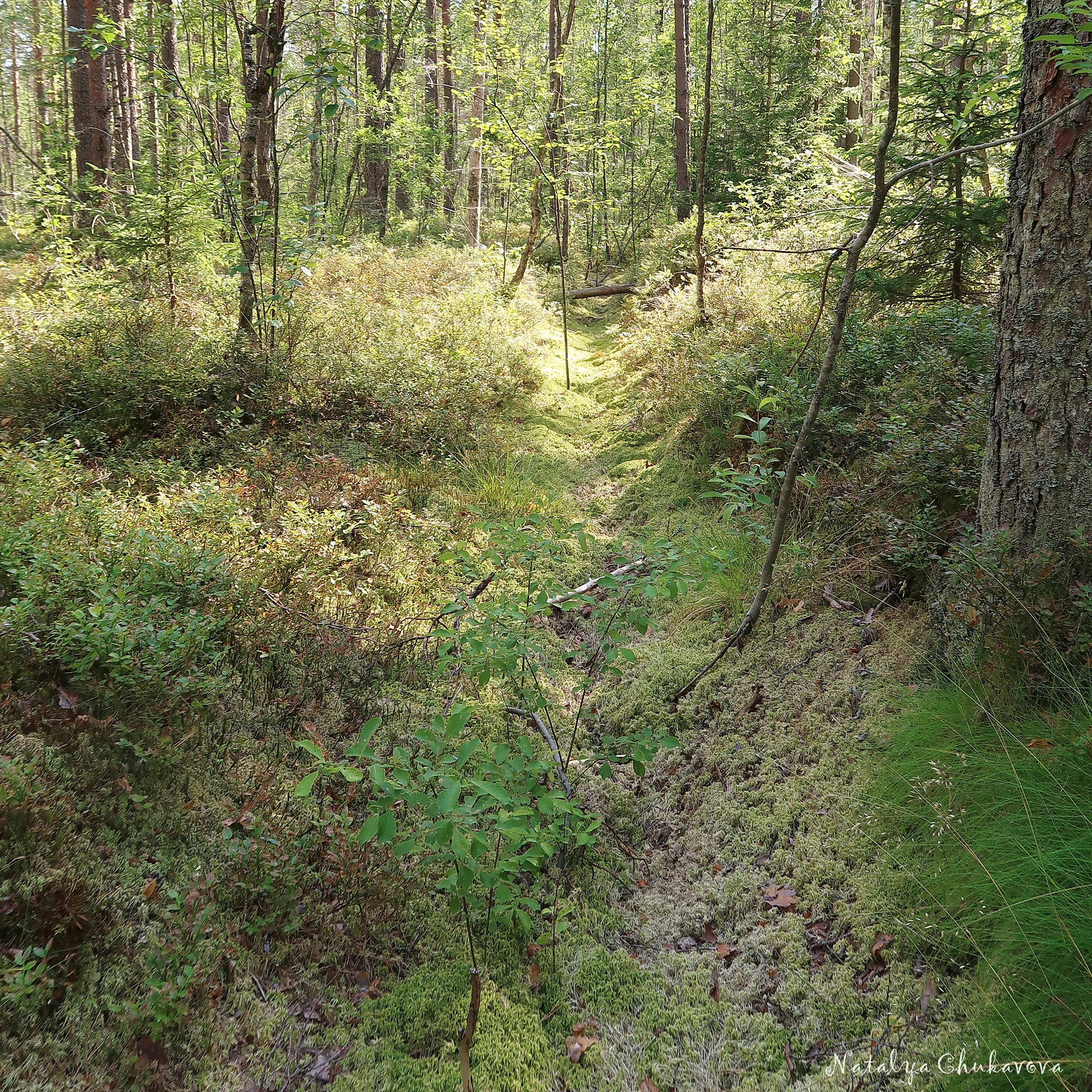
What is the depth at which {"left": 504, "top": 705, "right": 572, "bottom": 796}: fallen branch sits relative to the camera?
3387mm

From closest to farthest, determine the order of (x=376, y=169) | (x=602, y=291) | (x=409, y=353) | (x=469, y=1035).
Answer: (x=469, y=1035), (x=409, y=353), (x=602, y=291), (x=376, y=169)

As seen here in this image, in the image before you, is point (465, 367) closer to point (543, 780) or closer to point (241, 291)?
point (241, 291)

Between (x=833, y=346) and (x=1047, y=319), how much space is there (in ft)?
3.02

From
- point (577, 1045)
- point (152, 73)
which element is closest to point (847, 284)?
point (577, 1045)

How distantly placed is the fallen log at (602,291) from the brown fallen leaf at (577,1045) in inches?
631

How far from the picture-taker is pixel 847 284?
352 centimetres

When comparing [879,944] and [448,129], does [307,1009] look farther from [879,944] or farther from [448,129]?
[448,129]

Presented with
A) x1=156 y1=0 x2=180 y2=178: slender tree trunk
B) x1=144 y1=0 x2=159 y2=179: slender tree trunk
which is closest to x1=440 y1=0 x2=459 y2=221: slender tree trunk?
x1=144 y1=0 x2=159 y2=179: slender tree trunk

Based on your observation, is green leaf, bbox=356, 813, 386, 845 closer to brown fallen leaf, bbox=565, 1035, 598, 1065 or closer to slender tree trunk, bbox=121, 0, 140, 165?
brown fallen leaf, bbox=565, 1035, 598, 1065

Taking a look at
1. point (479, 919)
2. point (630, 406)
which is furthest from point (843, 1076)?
point (630, 406)

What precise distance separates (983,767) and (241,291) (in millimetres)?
7500

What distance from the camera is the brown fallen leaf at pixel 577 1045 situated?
7.87 feet

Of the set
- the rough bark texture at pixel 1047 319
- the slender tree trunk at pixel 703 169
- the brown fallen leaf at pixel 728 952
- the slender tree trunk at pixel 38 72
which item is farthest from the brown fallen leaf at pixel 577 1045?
the slender tree trunk at pixel 38 72

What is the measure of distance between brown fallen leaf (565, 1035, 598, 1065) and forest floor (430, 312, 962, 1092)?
0.10 feet
